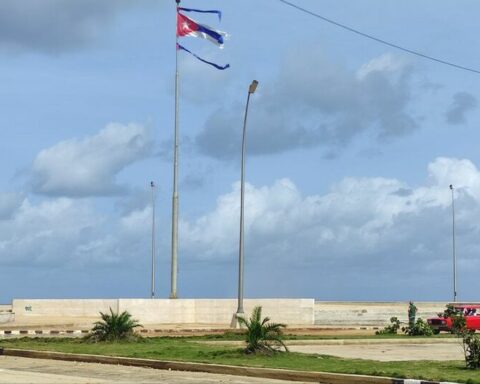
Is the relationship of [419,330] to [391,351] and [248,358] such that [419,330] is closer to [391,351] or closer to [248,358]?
[391,351]

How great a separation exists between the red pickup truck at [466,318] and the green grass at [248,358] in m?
15.6

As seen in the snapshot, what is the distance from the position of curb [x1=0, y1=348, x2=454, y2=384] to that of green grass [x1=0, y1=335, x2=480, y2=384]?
509 mm

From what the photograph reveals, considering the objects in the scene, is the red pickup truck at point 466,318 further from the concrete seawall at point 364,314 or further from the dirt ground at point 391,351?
the concrete seawall at point 364,314

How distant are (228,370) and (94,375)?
9.29ft

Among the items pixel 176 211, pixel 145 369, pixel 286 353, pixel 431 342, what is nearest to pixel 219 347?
pixel 286 353

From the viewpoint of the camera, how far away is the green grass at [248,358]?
19.0 m

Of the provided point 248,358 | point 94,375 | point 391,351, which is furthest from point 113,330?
point 94,375

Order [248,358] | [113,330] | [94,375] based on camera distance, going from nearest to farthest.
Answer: [94,375] → [248,358] → [113,330]

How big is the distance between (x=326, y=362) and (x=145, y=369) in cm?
410

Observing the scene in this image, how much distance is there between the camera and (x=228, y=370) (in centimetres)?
2036

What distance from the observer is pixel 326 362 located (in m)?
21.4

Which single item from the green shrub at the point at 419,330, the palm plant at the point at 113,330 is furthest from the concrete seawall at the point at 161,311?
the palm plant at the point at 113,330

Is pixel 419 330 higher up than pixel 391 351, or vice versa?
pixel 419 330

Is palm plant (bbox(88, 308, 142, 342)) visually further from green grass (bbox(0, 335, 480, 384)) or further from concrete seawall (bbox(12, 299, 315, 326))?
concrete seawall (bbox(12, 299, 315, 326))
